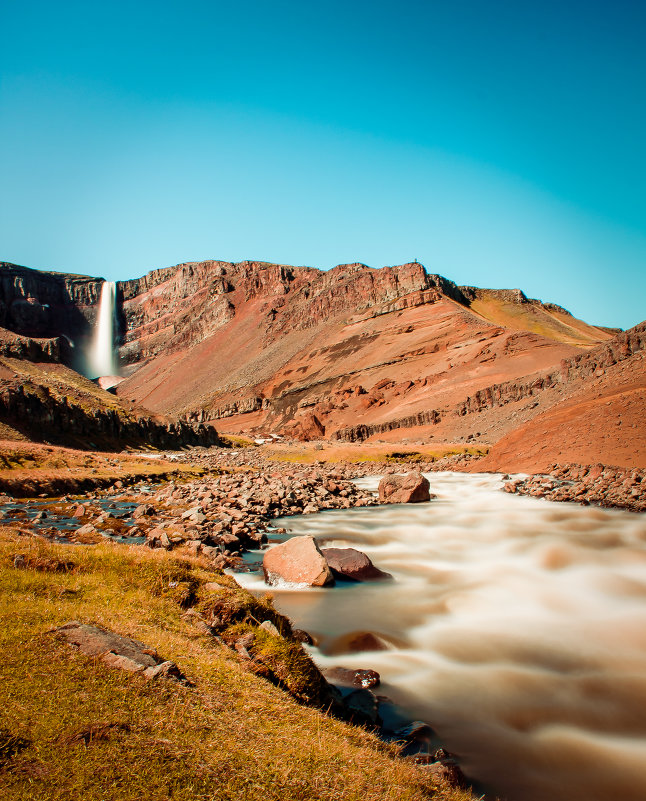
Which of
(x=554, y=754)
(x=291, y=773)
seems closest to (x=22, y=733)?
(x=291, y=773)

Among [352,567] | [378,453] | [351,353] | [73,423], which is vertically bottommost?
[378,453]

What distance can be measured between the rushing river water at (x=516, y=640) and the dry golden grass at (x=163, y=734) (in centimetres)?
330

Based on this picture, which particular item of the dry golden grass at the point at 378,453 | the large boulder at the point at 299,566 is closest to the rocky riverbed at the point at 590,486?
the large boulder at the point at 299,566

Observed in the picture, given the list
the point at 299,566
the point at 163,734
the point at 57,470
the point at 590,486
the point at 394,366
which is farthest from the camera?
the point at 394,366

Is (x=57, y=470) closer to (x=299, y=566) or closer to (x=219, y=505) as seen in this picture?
(x=219, y=505)

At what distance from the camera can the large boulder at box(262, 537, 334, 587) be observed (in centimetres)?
1275

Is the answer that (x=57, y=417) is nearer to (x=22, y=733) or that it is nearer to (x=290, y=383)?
(x=22, y=733)

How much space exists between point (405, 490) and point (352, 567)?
1405cm

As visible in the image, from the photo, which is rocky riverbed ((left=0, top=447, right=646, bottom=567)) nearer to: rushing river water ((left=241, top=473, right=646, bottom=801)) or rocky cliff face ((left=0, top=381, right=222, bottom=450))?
rushing river water ((left=241, top=473, right=646, bottom=801))

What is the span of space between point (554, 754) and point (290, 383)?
12129cm

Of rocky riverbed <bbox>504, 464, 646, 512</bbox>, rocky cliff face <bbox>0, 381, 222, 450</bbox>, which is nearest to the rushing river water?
rocky riverbed <bbox>504, 464, 646, 512</bbox>

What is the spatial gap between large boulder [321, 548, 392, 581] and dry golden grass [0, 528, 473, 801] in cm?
836

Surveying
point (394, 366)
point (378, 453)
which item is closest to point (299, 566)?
point (378, 453)

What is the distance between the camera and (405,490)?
2747 centimetres
